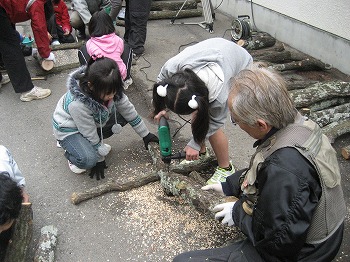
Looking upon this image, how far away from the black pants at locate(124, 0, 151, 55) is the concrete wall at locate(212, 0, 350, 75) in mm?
2168

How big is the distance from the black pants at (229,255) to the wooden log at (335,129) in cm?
186

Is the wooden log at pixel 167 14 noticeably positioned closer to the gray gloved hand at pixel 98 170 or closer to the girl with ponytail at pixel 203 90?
the girl with ponytail at pixel 203 90

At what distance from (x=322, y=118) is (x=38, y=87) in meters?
3.36

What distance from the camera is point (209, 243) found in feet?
7.89

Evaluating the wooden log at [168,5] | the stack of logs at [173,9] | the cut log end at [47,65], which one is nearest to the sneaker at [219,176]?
the cut log end at [47,65]

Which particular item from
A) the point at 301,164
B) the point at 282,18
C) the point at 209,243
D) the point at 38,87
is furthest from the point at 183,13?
the point at 301,164

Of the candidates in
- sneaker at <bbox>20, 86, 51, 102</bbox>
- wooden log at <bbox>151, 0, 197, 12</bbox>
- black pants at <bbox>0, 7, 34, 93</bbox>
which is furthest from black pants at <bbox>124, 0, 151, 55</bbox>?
wooden log at <bbox>151, 0, 197, 12</bbox>

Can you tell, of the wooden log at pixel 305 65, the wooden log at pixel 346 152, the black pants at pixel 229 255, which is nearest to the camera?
the black pants at pixel 229 255

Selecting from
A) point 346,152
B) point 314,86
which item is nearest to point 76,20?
point 314,86

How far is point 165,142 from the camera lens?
2.80m

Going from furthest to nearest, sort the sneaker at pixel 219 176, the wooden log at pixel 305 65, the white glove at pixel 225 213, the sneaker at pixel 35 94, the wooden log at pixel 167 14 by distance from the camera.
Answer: the wooden log at pixel 167 14
the wooden log at pixel 305 65
the sneaker at pixel 35 94
the sneaker at pixel 219 176
the white glove at pixel 225 213

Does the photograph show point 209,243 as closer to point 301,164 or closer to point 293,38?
point 301,164

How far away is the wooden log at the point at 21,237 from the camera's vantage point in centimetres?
217

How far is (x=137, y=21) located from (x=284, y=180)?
404 cm
